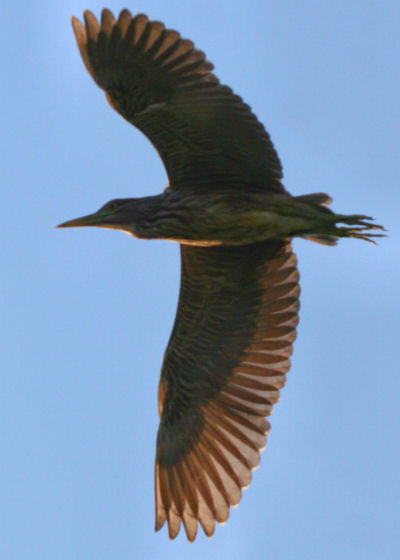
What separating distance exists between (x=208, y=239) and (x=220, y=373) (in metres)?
1.40

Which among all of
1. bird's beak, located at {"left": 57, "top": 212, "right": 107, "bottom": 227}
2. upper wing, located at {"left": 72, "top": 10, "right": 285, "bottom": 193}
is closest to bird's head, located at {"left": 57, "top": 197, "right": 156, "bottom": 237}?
bird's beak, located at {"left": 57, "top": 212, "right": 107, "bottom": 227}

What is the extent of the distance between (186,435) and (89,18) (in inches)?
148

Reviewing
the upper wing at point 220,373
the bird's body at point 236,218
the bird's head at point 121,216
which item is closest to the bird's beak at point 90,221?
the bird's head at point 121,216

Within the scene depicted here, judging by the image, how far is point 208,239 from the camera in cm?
1024

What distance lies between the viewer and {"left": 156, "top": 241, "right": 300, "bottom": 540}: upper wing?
1055cm

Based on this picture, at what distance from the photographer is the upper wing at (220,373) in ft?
34.6

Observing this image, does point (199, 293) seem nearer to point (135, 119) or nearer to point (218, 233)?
point (218, 233)

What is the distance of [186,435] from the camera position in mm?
10977

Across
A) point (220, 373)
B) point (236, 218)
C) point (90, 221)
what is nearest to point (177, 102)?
point (236, 218)

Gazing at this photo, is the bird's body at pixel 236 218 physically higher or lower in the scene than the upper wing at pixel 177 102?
lower

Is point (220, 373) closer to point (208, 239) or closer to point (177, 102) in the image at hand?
point (208, 239)

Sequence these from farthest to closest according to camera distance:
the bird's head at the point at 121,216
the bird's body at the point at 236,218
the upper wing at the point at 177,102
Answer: the bird's head at the point at 121,216
the bird's body at the point at 236,218
the upper wing at the point at 177,102

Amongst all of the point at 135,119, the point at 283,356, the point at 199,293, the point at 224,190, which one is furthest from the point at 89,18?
the point at 283,356

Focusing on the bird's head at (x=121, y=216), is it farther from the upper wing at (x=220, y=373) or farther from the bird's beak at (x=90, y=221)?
the upper wing at (x=220, y=373)
